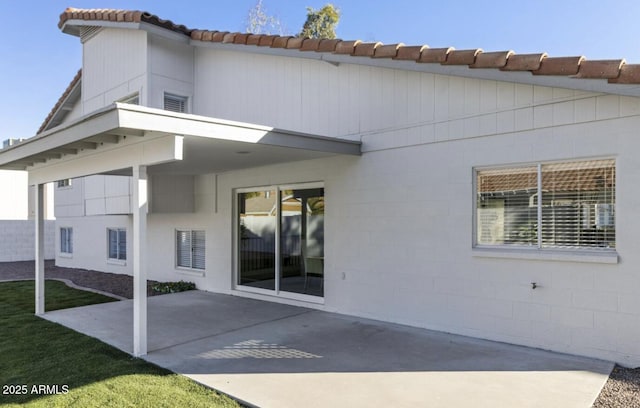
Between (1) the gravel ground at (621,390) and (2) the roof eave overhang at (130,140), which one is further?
(2) the roof eave overhang at (130,140)

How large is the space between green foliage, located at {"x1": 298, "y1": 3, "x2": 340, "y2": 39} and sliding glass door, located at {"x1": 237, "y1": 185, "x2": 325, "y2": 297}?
53.4 ft

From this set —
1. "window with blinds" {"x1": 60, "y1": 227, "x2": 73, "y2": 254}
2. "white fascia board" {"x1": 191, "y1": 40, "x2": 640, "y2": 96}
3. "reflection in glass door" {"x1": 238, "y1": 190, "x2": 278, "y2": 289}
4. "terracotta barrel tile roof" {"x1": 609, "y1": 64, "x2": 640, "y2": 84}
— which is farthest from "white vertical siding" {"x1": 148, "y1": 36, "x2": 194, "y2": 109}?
"window with blinds" {"x1": 60, "y1": 227, "x2": 73, "y2": 254}

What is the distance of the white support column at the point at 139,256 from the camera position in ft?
19.5

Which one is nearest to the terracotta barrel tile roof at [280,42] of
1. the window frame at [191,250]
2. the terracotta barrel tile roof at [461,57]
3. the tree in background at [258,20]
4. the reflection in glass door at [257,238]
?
the reflection in glass door at [257,238]

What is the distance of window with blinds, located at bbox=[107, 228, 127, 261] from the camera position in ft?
47.8

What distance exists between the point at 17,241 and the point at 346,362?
20.2m

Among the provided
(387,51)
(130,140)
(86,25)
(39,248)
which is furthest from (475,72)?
(86,25)

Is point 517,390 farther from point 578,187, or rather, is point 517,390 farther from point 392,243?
point 392,243

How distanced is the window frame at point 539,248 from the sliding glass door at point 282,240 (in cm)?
305

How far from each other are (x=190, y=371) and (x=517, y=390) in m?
3.54

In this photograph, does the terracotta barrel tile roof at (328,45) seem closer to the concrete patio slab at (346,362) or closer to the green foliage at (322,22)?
the concrete patio slab at (346,362)

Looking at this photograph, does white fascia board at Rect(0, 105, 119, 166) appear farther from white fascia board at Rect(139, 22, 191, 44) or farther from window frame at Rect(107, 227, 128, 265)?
window frame at Rect(107, 227, 128, 265)

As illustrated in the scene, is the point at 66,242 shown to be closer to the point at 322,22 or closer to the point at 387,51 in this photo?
the point at 387,51

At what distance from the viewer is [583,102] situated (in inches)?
225
